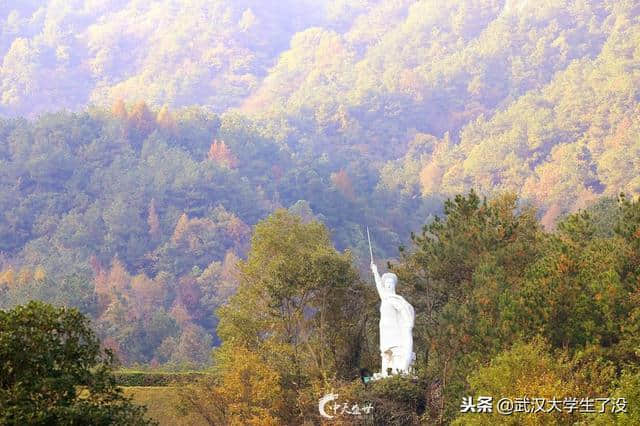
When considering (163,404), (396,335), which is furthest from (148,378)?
(396,335)

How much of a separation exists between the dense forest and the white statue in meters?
0.64

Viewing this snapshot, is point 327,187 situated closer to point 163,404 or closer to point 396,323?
point 163,404

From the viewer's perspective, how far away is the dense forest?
2391 cm

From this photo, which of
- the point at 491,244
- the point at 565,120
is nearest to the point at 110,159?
the point at 565,120

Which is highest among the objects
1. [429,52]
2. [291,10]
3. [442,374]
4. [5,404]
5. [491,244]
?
[291,10]

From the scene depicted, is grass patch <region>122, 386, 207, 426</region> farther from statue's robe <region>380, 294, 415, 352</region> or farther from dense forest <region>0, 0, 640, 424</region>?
statue's robe <region>380, 294, 415, 352</region>

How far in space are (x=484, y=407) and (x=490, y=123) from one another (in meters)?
74.0

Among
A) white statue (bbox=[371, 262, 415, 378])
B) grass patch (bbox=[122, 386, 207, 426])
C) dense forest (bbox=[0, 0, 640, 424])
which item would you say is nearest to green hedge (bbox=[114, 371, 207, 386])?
grass patch (bbox=[122, 386, 207, 426])

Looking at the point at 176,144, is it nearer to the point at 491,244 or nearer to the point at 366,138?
the point at 366,138

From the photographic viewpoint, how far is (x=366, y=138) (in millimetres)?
99812

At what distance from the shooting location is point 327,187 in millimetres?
81438

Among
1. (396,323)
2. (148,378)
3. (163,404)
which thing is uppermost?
(396,323)

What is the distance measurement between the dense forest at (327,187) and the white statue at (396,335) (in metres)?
0.64

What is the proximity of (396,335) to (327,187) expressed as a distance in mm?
56307
